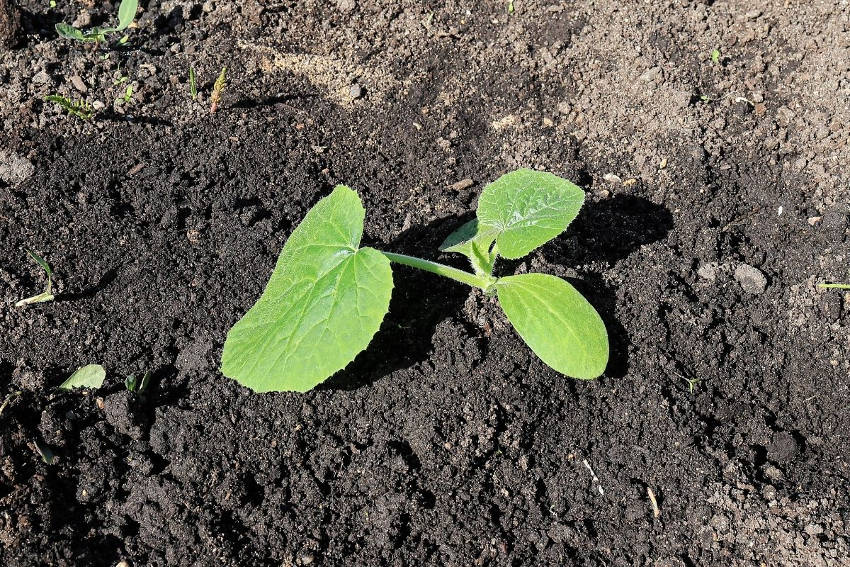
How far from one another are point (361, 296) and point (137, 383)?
2.43ft

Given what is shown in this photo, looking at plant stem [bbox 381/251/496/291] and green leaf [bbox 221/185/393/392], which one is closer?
green leaf [bbox 221/185/393/392]

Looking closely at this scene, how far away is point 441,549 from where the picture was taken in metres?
2.13

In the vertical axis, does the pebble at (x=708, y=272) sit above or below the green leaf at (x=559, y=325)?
below

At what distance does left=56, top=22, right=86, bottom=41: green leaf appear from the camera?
312 cm

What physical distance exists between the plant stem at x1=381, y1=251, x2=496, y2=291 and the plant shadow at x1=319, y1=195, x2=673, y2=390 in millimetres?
144

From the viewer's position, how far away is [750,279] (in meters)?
2.60

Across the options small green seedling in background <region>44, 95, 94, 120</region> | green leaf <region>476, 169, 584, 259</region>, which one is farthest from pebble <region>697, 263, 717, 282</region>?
small green seedling in background <region>44, 95, 94, 120</region>

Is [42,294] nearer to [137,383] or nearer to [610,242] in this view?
[137,383]

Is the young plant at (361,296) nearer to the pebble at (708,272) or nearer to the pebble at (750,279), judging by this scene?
the pebble at (708,272)

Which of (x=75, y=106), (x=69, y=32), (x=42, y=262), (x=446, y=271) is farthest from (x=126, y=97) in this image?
(x=446, y=271)

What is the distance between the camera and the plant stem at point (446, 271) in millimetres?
2299

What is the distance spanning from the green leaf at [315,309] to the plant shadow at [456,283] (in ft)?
0.90

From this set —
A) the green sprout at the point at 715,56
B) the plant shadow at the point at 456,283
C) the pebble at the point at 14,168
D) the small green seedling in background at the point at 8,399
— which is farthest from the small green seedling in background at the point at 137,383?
the green sprout at the point at 715,56

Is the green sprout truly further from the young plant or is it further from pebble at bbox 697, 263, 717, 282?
the young plant
